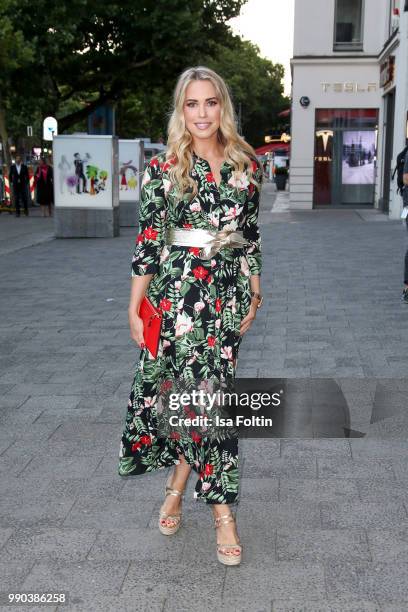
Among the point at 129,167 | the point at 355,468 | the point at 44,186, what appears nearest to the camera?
the point at 355,468

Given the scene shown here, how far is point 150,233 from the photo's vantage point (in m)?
3.38

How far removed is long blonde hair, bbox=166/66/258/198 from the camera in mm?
3322

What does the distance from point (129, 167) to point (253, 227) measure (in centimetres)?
1732

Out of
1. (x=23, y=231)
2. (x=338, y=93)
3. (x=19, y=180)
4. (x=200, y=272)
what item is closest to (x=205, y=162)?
(x=200, y=272)

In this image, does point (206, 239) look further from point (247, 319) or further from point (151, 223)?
point (247, 319)

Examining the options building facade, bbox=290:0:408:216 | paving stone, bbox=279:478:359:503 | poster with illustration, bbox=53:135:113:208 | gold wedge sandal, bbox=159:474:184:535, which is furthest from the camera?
building facade, bbox=290:0:408:216

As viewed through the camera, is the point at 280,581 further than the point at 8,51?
No

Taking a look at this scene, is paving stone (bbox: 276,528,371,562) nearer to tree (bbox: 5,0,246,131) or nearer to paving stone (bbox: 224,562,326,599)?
paving stone (bbox: 224,562,326,599)

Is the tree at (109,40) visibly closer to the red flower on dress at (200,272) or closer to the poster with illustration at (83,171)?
the poster with illustration at (83,171)

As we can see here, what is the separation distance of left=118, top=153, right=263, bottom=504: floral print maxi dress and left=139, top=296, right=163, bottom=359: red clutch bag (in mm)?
44

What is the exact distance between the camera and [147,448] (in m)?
3.53

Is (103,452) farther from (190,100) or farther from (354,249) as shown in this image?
(354,249)

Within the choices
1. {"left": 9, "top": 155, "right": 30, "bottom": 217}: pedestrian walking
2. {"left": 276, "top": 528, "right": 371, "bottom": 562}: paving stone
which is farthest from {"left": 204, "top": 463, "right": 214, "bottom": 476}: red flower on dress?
{"left": 9, "top": 155, "right": 30, "bottom": 217}: pedestrian walking

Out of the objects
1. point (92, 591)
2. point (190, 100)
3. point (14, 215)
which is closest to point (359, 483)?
point (92, 591)
